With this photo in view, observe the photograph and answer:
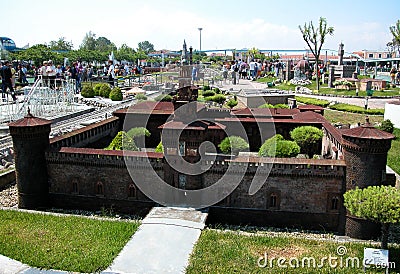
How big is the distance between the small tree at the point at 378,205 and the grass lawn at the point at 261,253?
4.05 ft

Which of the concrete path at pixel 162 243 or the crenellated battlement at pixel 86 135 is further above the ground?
→ the crenellated battlement at pixel 86 135

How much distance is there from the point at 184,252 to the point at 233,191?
3.53 meters

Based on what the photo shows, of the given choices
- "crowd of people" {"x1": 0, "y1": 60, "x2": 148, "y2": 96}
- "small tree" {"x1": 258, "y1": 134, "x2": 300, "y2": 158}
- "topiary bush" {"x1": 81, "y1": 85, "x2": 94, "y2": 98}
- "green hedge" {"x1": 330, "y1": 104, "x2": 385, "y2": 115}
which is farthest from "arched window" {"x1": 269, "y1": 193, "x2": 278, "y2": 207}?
"topiary bush" {"x1": 81, "y1": 85, "x2": 94, "y2": 98}

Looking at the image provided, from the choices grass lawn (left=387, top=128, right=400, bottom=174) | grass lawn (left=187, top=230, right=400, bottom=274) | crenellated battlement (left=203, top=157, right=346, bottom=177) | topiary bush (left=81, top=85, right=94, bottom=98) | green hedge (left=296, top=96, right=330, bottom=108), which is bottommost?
grass lawn (left=187, top=230, right=400, bottom=274)

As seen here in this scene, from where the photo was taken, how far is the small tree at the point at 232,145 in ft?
54.6

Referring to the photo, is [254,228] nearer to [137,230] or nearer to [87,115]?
[137,230]

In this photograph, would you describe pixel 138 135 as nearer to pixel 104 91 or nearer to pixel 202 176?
pixel 202 176

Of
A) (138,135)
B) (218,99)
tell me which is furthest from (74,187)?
(218,99)

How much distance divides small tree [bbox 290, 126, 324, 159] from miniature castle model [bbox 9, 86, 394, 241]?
2160mm

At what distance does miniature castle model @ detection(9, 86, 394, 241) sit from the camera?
13258mm

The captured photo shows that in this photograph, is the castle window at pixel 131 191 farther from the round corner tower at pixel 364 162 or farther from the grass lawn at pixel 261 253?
the round corner tower at pixel 364 162

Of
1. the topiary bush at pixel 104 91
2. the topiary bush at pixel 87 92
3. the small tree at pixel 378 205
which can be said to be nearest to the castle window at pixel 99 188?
the small tree at pixel 378 205

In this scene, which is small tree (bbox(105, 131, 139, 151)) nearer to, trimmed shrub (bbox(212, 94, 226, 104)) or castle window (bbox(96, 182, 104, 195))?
castle window (bbox(96, 182, 104, 195))

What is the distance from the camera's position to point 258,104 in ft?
97.6
